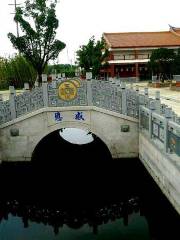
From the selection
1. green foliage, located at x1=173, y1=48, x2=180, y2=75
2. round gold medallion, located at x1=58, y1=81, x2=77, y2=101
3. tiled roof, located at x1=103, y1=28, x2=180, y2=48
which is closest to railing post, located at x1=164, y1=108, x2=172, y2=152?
round gold medallion, located at x1=58, y1=81, x2=77, y2=101

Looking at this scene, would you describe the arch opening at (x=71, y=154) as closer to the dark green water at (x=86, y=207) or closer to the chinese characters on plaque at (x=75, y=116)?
the dark green water at (x=86, y=207)

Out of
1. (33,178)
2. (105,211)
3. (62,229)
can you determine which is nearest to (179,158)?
(105,211)

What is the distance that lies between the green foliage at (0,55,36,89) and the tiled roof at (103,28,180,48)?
36.6 ft

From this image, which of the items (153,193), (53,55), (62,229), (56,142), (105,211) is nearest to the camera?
(62,229)

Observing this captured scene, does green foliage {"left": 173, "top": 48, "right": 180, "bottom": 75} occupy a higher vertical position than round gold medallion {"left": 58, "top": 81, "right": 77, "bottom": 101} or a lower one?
higher

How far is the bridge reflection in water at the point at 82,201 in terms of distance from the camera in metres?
8.53

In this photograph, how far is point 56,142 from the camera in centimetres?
1812

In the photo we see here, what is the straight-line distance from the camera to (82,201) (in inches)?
410

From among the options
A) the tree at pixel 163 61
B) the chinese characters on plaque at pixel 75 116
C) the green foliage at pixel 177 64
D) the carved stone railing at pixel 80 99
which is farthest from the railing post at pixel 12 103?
the tree at pixel 163 61

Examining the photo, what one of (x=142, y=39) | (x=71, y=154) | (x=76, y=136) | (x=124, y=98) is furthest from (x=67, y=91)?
(x=142, y=39)

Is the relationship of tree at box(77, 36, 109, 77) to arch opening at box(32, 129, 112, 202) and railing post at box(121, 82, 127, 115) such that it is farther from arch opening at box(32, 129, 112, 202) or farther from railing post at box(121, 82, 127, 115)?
railing post at box(121, 82, 127, 115)

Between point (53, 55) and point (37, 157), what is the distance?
887cm

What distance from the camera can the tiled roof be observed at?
139ft

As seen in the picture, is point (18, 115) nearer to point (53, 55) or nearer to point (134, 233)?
point (134, 233)
